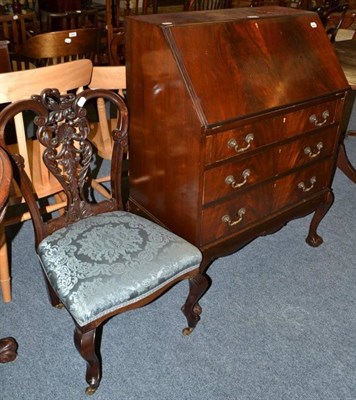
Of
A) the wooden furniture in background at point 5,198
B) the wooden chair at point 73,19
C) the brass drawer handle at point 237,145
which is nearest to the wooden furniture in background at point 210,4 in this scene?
the wooden chair at point 73,19

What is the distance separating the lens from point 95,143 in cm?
228

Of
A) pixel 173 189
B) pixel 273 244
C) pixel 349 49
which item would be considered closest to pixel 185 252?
pixel 173 189

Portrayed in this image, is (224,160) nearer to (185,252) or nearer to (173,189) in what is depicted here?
(173,189)

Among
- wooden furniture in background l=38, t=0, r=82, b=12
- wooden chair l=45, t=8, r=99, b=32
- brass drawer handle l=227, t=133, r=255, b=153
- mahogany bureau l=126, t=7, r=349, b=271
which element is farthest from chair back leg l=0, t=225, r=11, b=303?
wooden furniture in background l=38, t=0, r=82, b=12

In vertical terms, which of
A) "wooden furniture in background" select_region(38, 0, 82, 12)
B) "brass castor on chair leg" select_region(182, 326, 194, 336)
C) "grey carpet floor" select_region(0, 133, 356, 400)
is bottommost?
"grey carpet floor" select_region(0, 133, 356, 400)

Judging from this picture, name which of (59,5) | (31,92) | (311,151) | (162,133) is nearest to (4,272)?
(31,92)

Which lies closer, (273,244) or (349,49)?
(273,244)

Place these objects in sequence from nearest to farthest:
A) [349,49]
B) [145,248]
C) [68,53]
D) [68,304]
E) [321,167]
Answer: [68,304], [145,248], [321,167], [68,53], [349,49]

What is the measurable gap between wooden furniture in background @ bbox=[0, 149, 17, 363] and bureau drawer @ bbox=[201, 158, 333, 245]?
67 centimetres

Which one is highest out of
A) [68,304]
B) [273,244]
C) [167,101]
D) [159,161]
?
[167,101]

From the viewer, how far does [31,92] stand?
163 cm

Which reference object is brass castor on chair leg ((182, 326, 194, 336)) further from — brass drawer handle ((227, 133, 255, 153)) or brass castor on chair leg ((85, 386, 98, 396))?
brass drawer handle ((227, 133, 255, 153))

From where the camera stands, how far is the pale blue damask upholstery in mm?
1375

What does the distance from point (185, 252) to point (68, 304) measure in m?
0.42
